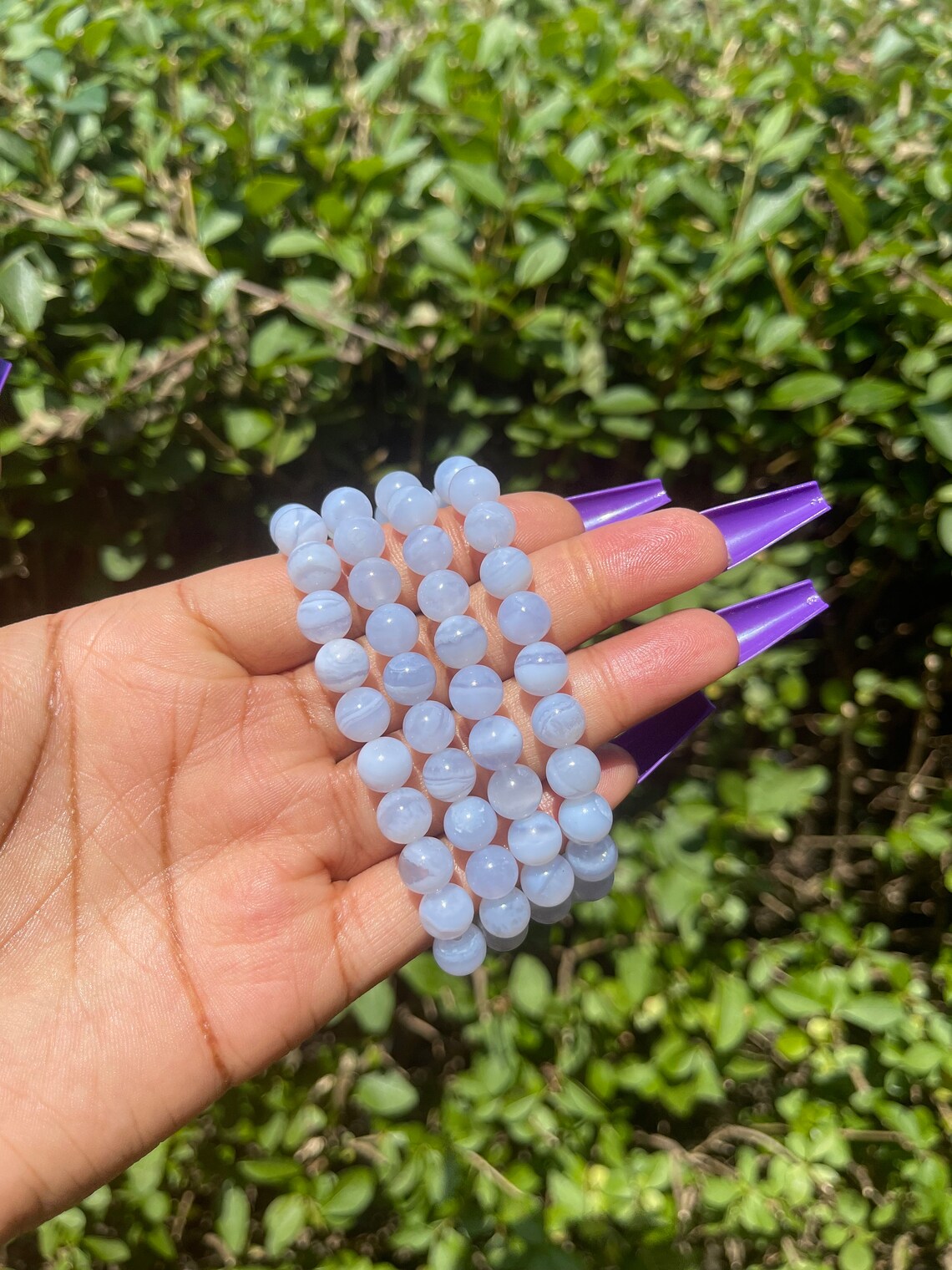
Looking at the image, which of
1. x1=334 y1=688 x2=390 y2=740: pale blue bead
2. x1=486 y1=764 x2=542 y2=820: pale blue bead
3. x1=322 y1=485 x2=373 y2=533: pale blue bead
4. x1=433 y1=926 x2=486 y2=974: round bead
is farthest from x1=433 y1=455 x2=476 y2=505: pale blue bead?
x1=433 y1=926 x2=486 y2=974: round bead

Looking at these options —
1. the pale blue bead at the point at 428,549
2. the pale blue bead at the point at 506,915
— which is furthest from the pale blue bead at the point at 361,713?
the pale blue bead at the point at 506,915

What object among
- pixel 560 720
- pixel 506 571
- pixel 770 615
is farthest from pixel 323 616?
pixel 770 615

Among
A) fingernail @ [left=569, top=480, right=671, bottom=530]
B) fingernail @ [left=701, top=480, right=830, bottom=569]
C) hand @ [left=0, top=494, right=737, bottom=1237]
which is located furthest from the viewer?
fingernail @ [left=569, top=480, right=671, bottom=530]

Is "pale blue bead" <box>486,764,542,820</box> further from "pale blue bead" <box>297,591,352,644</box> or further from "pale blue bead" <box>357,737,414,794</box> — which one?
"pale blue bead" <box>297,591,352,644</box>

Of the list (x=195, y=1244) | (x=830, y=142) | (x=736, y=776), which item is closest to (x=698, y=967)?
(x=736, y=776)

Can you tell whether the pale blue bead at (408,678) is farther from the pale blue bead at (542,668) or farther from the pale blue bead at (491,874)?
the pale blue bead at (491,874)

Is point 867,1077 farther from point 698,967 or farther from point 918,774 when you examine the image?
point 918,774
